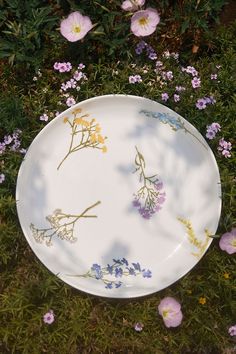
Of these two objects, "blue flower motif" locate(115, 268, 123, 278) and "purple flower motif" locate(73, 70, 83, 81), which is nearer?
"blue flower motif" locate(115, 268, 123, 278)

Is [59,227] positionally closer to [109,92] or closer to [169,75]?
[109,92]

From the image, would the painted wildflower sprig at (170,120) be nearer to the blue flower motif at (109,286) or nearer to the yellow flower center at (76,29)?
the yellow flower center at (76,29)

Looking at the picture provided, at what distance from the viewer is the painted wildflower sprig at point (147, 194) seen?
1774 millimetres

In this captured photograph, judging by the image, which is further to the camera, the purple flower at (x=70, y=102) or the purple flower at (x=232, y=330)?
the purple flower at (x=70, y=102)

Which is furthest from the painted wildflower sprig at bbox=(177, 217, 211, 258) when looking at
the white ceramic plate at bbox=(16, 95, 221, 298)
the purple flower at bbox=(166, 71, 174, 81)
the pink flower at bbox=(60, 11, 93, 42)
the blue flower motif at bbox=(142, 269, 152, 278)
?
the pink flower at bbox=(60, 11, 93, 42)

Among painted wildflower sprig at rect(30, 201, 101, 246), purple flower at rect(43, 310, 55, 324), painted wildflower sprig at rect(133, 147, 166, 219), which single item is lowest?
purple flower at rect(43, 310, 55, 324)

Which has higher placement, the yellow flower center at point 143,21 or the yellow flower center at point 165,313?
the yellow flower center at point 143,21

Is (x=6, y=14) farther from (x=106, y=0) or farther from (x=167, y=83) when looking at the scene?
(x=167, y=83)

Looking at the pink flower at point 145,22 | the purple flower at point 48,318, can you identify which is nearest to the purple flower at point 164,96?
the pink flower at point 145,22

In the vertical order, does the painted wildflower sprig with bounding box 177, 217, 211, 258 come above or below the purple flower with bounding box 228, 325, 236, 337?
above

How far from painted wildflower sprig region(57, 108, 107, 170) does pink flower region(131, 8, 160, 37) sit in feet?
1.11

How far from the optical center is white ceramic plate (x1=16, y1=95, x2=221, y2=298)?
5.78ft

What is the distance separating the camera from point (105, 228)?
5.80 ft

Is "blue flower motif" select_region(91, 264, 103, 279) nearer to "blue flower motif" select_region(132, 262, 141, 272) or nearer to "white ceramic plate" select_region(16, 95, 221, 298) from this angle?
"white ceramic plate" select_region(16, 95, 221, 298)
